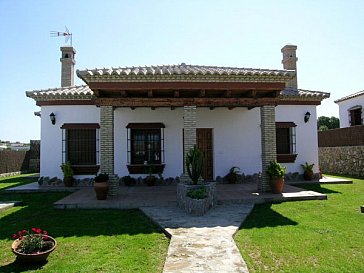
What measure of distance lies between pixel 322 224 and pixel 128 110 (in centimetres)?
803

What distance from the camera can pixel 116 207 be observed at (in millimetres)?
7660

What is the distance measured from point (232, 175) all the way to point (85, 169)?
584 cm

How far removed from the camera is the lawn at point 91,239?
13.5 ft

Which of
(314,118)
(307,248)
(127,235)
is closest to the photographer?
(307,248)

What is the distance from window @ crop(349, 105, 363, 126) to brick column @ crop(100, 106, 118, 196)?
1564 cm

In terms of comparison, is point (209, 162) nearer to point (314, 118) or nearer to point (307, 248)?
point (314, 118)

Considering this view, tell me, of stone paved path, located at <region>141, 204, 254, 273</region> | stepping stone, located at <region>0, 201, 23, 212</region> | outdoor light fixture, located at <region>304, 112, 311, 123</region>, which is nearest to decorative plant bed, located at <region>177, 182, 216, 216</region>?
stone paved path, located at <region>141, 204, 254, 273</region>

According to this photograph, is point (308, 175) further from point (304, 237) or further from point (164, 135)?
point (304, 237)

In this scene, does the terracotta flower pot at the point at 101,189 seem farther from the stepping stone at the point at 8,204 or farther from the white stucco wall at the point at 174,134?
the white stucco wall at the point at 174,134

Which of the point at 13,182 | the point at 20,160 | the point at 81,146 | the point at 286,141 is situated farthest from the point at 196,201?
the point at 20,160

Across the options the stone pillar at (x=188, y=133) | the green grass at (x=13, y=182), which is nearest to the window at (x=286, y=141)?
the stone pillar at (x=188, y=133)

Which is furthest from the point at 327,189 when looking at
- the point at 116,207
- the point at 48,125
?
the point at 48,125

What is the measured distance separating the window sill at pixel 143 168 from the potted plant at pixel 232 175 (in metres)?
2.65

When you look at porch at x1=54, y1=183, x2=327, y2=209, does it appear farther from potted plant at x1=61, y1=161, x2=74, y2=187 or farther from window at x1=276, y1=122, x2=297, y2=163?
window at x1=276, y1=122, x2=297, y2=163
